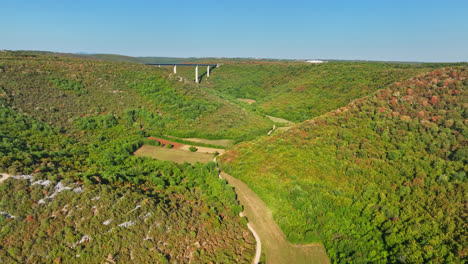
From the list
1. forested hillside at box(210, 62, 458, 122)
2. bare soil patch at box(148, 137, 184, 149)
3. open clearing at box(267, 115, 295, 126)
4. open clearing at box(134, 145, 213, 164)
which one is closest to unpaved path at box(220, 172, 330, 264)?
open clearing at box(134, 145, 213, 164)

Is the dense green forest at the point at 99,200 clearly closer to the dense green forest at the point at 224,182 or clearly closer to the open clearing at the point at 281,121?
the dense green forest at the point at 224,182

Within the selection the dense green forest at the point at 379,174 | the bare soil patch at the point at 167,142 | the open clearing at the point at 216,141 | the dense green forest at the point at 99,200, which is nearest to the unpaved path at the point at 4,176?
the dense green forest at the point at 99,200

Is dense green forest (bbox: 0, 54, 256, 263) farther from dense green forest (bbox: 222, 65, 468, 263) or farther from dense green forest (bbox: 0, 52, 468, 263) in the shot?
dense green forest (bbox: 222, 65, 468, 263)

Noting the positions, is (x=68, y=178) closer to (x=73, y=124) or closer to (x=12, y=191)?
(x=12, y=191)

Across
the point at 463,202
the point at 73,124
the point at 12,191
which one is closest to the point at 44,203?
the point at 12,191

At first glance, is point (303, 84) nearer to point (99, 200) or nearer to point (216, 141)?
point (216, 141)

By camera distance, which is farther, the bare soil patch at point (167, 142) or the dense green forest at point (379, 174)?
the bare soil patch at point (167, 142)
